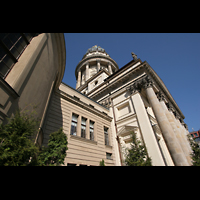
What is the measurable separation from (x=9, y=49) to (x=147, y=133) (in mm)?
14624

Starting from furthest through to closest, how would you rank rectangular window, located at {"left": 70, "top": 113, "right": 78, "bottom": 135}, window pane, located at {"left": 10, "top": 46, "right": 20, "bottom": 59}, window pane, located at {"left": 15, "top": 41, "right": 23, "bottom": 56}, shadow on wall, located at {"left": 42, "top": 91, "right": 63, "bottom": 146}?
rectangular window, located at {"left": 70, "top": 113, "right": 78, "bottom": 135} < shadow on wall, located at {"left": 42, "top": 91, "right": 63, "bottom": 146} < window pane, located at {"left": 15, "top": 41, "right": 23, "bottom": 56} < window pane, located at {"left": 10, "top": 46, "right": 20, "bottom": 59}

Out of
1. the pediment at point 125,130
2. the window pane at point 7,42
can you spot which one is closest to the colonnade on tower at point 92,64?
the pediment at point 125,130

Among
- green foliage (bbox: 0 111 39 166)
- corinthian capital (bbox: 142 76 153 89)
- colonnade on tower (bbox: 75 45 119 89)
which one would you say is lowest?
green foliage (bbox: 0 111 39 166)

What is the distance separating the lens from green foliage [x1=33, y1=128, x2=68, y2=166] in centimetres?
602

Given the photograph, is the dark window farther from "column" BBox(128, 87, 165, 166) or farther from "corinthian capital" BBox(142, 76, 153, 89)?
"corinthian capital" BBox(142, 76, 153, 89)

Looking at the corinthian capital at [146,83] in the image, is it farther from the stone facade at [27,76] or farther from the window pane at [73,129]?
the stone facade at [27,76]

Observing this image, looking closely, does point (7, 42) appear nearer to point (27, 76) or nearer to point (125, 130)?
point (27, 76)

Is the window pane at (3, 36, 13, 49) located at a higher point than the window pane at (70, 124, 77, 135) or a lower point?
higher

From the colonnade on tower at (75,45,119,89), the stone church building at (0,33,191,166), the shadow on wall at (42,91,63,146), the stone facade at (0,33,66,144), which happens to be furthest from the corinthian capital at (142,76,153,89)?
the colonnade on tower at (75,45,119,89)

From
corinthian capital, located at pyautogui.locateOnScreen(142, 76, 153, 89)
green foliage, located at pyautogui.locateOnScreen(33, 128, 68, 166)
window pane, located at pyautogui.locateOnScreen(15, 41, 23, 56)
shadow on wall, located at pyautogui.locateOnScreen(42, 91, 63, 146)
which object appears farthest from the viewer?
corinthian capital, located at pyautogui.locateOnScreen(142, 76, 153, 89)
